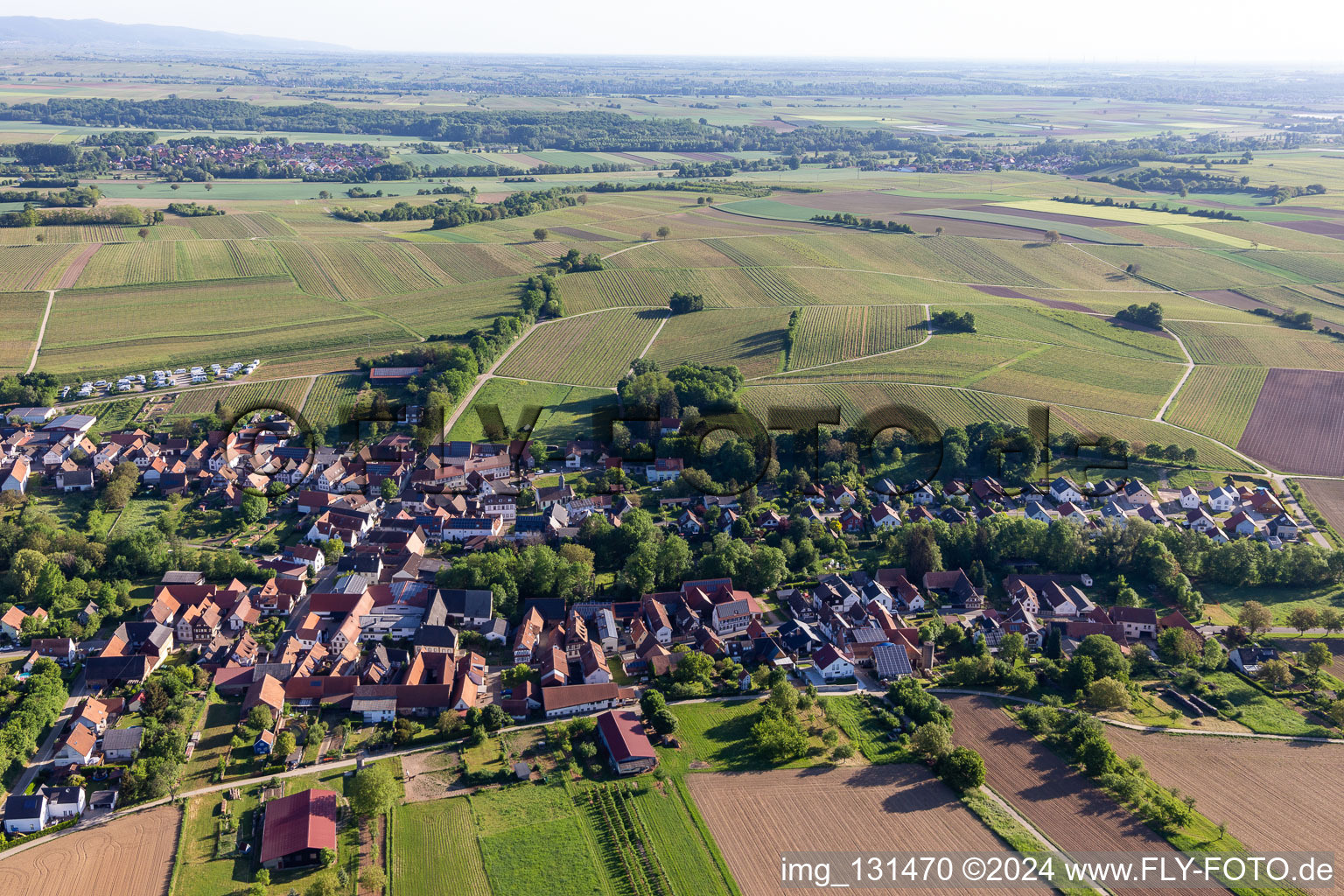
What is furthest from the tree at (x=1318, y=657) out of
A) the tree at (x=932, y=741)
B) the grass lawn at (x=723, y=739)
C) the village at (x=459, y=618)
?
the grass lawn at (x=723, y=739)

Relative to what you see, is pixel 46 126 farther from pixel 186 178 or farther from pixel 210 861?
pixel 210 861

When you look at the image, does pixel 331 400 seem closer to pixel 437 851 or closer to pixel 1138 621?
pixel 437 851

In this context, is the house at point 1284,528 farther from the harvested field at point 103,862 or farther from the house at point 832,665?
the harvested field at point 103,862

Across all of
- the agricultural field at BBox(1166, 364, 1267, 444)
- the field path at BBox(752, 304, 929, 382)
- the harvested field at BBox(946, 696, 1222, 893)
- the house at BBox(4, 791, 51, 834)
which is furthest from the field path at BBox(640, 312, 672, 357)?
the house at BBox(4, 791, 51, 834)

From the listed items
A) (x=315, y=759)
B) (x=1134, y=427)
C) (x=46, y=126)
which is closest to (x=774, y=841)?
(x=315, y=759)

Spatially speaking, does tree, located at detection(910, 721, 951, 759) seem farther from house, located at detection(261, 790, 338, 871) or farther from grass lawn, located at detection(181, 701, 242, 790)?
grass lawn, located at detection(181, 701, 242, 790)

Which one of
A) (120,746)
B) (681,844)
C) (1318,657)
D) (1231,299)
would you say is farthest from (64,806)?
(1231,299)
